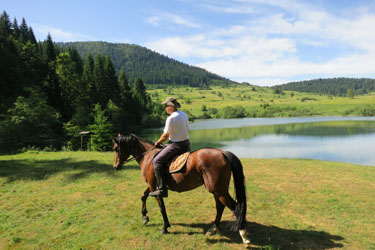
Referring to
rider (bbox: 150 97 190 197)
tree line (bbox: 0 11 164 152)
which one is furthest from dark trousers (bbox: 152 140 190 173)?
tree line (bbox: 0 11 164 152)

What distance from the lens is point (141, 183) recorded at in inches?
388

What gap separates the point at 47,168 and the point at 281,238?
12.4 meters

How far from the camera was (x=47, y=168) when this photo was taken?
40.4 ft

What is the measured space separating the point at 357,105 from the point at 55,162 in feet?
400

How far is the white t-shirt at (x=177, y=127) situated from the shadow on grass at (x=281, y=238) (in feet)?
7.53

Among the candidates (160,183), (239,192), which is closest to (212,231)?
(239,192)

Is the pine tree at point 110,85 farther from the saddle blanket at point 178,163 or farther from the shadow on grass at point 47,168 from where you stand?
the saddle blanket at point 178,163

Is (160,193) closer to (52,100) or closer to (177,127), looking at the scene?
(177,127)

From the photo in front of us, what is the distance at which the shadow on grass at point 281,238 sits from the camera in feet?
15.9

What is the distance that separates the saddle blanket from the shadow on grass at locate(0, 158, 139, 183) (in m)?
6.64

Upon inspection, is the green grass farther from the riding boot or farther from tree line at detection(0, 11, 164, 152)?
tree line at detection(0, 11, 164, 152)

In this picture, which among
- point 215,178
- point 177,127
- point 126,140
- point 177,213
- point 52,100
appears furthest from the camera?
point 52,100

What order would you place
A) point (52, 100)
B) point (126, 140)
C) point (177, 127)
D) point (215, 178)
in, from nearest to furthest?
point (215, 178), point (177, 127), point (126, 140), point (52, 100)

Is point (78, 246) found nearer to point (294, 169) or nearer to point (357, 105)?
point (294, 169)
